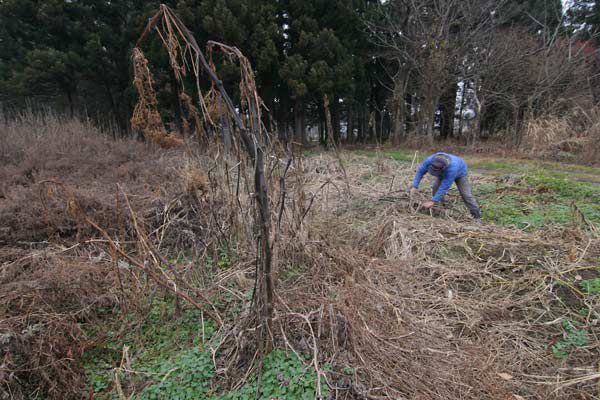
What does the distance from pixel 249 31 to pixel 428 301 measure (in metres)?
11.0

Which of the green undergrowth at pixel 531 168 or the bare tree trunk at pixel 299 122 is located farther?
the bare tree trunk at pixel 299 122

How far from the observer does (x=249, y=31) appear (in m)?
10.6

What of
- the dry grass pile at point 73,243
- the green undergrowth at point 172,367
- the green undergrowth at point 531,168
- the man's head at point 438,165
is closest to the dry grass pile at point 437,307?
the green undergrowth at point 172,367

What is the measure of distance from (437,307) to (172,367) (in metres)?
1.95

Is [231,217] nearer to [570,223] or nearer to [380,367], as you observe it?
[380,367]

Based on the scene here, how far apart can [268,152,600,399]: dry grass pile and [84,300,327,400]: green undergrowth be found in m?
0.17

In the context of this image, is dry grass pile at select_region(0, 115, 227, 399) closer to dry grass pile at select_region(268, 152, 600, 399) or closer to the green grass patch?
dry grass pile at select_region(268, 152, 600, 399)

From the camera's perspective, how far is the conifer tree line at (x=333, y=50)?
9.82 meters

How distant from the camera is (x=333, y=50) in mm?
11406

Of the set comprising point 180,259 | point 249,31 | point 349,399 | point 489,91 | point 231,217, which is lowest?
point 349,399

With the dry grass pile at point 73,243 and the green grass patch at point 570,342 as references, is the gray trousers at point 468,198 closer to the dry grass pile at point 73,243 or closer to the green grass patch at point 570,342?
the green grass patch at point 570,342

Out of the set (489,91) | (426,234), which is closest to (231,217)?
(426,234)

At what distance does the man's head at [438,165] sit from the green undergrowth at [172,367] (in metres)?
3.18

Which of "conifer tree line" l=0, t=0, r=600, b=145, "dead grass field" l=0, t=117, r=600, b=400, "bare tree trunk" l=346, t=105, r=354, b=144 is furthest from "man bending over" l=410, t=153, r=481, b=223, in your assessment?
"bare tree trunk" l=346, t=105, r=354, b=144
